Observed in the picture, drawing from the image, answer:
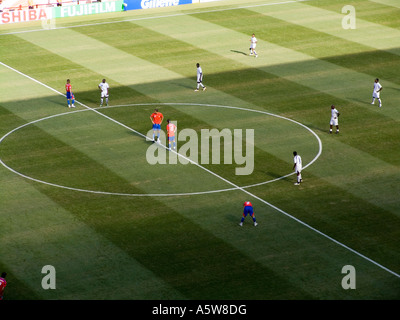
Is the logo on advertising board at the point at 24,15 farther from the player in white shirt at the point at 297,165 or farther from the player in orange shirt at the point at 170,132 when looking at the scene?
the player in white shirt at the point at 297,165

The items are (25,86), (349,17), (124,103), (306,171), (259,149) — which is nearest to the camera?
(306,171)

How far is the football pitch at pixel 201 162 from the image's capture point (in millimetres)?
36406

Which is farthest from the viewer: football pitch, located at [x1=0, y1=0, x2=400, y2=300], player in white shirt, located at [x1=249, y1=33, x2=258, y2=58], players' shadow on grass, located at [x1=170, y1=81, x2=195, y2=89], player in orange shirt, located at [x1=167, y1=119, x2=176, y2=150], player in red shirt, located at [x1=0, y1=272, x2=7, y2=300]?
player in white shirt, located at [x1=249, y1=33, x2=258, y2=58]

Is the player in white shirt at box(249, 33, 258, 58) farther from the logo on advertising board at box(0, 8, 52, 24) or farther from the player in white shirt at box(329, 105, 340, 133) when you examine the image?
the logo on advertising board at box(0, 8, 52, 24)

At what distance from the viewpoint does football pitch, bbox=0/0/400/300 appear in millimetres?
36406

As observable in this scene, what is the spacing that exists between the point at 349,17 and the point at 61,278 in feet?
173

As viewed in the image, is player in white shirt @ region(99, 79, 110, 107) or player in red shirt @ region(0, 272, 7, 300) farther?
player in white shirt @ region(99, 79, 110, 107)

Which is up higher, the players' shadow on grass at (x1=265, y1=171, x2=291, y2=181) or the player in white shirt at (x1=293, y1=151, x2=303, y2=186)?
the player in white shirt at (x1=293, y1=151, x2=303, y2=186)

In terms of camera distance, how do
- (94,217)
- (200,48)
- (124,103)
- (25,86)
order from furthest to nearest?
(200,48), (25,86), (124,103), (94,217)

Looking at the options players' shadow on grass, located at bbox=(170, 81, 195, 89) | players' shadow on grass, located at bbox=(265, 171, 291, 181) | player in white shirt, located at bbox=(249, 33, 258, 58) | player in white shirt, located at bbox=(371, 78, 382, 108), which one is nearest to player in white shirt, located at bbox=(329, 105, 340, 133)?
player in white shirt, located at bbox=(371, 78, 382, 108)
